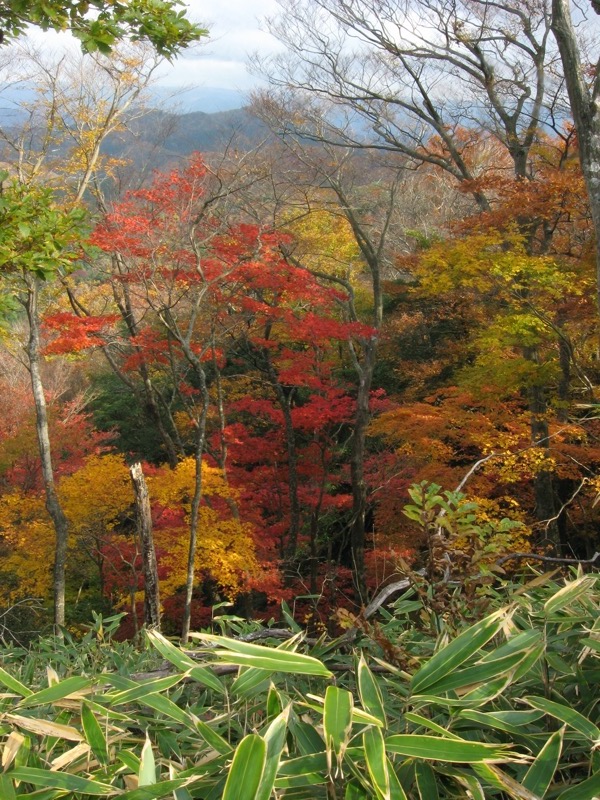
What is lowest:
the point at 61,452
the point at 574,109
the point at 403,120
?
the point at 61,452

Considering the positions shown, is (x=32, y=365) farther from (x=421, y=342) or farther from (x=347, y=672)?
(x=347, y=672)

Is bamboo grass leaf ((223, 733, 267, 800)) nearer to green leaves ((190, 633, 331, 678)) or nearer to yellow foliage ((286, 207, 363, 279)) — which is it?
green leaves ((190, 633, 331, 678))

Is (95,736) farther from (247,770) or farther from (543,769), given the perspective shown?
(543,769)

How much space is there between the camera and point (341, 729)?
74cm

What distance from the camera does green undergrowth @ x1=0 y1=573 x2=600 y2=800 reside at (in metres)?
0.74

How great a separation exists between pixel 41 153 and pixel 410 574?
11.8 meters

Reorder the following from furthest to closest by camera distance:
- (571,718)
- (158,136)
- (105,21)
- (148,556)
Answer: (158,136), (148,556), (105,21), (571,718)

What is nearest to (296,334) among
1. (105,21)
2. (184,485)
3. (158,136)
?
(184,485)

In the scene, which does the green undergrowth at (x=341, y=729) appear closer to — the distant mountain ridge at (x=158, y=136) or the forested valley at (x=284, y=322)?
the forested valley at (x=284, y=322)

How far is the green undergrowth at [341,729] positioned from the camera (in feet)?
2.41

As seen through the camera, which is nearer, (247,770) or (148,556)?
(247,770)

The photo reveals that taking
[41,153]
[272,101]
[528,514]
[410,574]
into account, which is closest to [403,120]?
[272,101]

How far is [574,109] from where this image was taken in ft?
13.5

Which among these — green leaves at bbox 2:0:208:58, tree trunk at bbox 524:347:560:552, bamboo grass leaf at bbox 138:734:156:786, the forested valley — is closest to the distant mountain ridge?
the forested valley
